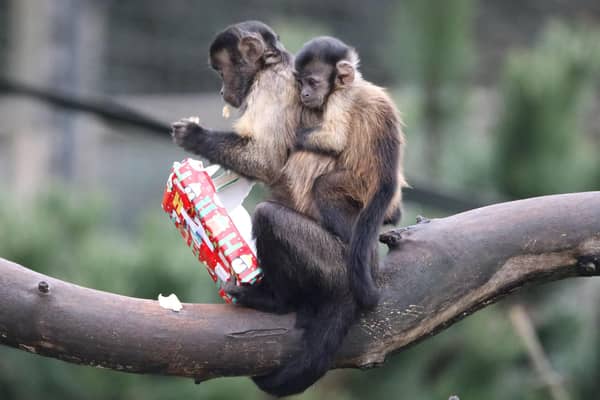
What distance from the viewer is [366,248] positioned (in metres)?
3.10

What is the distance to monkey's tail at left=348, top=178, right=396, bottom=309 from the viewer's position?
3.09 metres

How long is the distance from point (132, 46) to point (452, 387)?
796 centimetres

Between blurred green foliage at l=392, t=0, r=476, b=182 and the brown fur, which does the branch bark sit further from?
blurred green foliage at l=392, t=0, r=476, b=182

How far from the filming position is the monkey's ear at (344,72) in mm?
3412

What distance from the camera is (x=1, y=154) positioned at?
11.7 metres

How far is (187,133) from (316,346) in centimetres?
92

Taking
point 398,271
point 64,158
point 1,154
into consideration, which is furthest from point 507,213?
point 1,154

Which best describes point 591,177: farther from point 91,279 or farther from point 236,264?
point 236,264

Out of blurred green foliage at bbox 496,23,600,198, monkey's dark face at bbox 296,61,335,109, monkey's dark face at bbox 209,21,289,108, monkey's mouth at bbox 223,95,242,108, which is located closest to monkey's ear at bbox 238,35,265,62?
monkey's dark face at bbox 209,21,289,108

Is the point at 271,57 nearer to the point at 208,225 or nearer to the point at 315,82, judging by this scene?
the point at 315,82

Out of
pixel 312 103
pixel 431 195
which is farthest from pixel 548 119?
pixel 312 103

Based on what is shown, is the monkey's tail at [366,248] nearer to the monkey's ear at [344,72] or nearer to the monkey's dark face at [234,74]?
the monkey's ear at [344,72]

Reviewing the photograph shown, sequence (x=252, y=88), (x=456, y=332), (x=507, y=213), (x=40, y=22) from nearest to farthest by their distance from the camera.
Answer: (x=507, y=213), (x=252, y=88), (x=456, y=332), (x=40, y=22)

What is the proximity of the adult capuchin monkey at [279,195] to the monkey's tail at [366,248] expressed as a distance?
0.09 m
